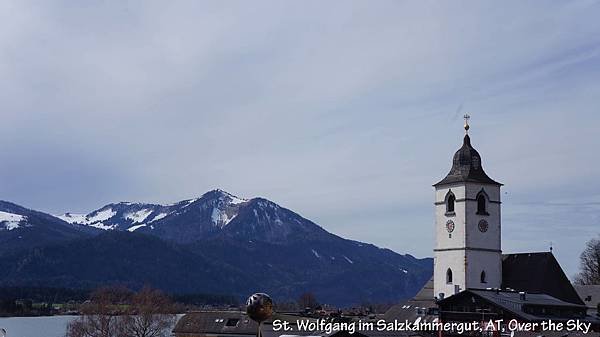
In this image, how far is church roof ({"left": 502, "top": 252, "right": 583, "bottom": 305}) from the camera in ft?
244

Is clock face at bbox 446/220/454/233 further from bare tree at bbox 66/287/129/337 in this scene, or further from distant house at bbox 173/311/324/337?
bare tree at bbox 66/287/129/337

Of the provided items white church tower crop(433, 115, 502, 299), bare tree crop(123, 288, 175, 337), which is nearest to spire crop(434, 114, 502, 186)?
white church tower crop(433, 115, 502, 299)

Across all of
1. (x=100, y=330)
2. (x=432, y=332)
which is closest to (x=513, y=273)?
(x=432, y=332)

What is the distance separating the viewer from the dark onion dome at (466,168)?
77875 mm

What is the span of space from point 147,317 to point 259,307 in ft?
254

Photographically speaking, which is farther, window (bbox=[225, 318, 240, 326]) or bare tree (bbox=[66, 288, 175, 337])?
bare tree (bbox=[66, 288, 175, 337])

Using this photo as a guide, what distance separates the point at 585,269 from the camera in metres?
123

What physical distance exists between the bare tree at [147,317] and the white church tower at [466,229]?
27801 millimetres

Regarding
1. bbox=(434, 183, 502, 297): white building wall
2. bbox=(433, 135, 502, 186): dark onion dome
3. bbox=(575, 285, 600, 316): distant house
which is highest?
bbox=(433, 135, 502, 186): dark onion dome

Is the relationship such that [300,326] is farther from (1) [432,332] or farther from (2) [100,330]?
(2) [100,330]

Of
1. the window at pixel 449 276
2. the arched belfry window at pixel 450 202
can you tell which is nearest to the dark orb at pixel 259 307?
the window at pixel 449 276

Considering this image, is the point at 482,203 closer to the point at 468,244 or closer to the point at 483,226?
the point at 483,226

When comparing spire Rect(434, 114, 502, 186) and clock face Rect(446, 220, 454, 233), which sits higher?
spire Rect(434, 114, 502, 186)

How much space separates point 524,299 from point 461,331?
16.0 feet
